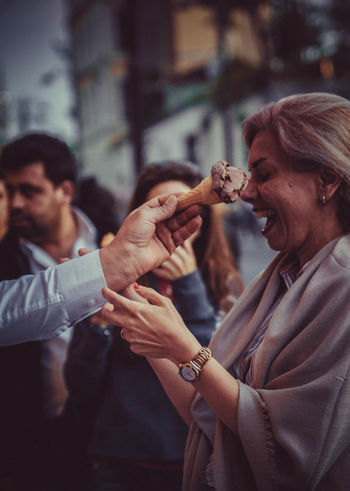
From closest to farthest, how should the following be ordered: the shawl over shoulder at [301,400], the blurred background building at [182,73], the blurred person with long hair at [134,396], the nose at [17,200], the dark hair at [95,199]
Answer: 1. the shawl over shoulder at [301,400]
2. the blurred person with long hair at [134,396]
3. the nose at [17,200]
4. the dark hair at [95,199]
5. the blurred background building at [182,73]

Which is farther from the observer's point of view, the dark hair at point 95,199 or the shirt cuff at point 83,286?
the dark hair at point 95,199

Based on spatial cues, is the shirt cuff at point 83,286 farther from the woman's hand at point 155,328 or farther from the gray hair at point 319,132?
the gray hair at point 319,132

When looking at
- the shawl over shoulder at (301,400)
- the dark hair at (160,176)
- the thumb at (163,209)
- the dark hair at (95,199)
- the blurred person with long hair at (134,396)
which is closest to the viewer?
the shawl over shoulder at (301,400)

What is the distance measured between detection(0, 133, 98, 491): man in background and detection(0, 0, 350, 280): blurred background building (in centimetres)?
129

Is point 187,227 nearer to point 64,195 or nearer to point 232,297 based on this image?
point 232,297

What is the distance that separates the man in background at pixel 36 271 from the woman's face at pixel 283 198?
126 cm

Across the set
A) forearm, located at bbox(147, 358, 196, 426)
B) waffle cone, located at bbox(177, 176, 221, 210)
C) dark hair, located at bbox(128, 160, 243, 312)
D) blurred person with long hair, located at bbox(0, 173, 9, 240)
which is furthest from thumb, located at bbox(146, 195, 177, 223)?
blurred person with long hair, located at bbox(0, 173, 9, 240)

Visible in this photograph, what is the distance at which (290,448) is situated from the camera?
4.04ft

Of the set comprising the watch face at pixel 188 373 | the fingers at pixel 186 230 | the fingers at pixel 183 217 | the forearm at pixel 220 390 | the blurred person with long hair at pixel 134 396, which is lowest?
the blurred person with long hair at pixel 134 396

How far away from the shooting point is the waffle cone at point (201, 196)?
4.61 ft

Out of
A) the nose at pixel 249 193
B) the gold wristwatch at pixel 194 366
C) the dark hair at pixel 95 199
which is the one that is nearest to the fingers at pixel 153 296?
the gold wristwatch at pixel 194 366

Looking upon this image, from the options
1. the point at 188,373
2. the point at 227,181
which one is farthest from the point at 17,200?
the point at 188,373

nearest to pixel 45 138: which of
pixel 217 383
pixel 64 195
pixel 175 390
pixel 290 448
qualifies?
pixel 64 195

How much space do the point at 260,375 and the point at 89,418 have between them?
1.18 metres
